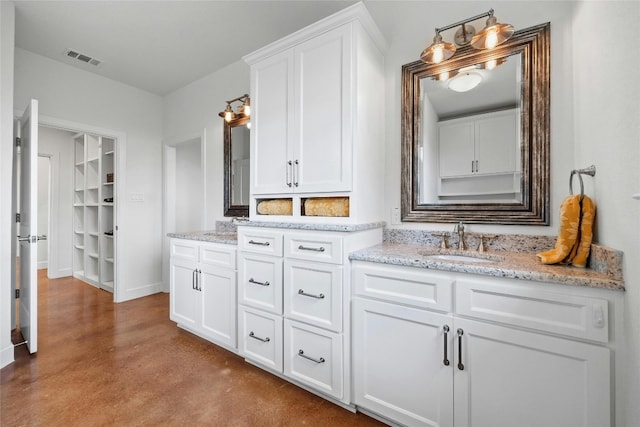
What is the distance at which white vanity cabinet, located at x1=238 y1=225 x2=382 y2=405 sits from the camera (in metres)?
1.65

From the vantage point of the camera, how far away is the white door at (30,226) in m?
2.18

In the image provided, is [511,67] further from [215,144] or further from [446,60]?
[215,144]

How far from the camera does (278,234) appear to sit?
190 centimetres

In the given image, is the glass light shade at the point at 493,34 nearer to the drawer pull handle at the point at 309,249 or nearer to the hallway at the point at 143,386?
the drawer pull handle at the point at 309,249

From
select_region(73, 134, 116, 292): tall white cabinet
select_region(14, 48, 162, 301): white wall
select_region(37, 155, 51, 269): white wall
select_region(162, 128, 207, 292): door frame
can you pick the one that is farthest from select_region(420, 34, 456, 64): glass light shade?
select_region(37, 155, 51, 269): white wall

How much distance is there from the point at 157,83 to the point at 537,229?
421 cm

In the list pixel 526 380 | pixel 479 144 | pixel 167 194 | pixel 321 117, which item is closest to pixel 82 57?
pixel 167 194

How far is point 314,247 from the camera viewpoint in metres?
1.73

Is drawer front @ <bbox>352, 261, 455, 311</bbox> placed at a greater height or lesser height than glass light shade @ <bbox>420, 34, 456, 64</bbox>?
lesser

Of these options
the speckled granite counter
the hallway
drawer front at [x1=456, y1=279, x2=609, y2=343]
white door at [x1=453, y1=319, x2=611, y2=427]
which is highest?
the speckled granite counter

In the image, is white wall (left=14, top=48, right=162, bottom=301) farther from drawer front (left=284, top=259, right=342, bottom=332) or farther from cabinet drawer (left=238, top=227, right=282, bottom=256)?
drawer front (left=284, top=259, right=342, bottom=332)

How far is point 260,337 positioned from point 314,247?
822 mm

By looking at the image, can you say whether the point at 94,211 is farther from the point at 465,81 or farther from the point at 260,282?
the point at 465,81

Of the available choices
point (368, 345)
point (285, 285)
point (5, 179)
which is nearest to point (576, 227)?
point (368, 345)
